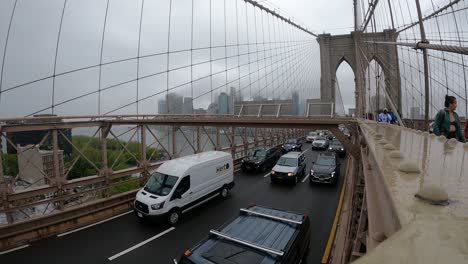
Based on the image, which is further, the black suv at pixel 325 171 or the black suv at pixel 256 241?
the black suv at pixel 325 171

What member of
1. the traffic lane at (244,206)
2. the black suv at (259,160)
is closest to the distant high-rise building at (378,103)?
the traffic lane at (244,206)

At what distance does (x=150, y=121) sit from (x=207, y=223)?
514cm

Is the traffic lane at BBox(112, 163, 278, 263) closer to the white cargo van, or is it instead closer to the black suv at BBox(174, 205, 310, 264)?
the white cargo van

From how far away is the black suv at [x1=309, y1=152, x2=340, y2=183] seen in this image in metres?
12.8

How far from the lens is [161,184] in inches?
354

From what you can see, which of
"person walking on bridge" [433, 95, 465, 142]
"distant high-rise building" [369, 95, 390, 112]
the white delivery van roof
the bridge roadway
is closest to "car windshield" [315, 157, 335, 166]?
the bridge roadway

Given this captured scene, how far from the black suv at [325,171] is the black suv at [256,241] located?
7.57m

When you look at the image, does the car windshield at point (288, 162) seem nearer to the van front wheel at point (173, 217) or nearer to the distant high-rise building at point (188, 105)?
the distant high-rise building at point (188, 105)

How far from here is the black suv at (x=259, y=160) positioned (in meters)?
16.0

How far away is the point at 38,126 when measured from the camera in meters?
7.70

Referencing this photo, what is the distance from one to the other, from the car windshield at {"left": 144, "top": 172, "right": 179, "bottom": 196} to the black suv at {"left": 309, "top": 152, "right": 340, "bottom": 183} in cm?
745

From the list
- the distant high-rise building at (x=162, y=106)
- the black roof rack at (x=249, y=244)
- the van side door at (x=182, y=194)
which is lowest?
the van side door at (x=182, y=194)

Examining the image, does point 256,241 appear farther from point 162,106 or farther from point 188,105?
point 188,105

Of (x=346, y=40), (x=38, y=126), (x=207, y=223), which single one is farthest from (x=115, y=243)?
(x=346, y=40)
